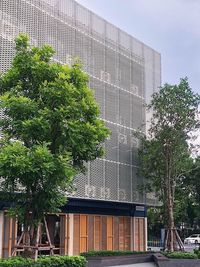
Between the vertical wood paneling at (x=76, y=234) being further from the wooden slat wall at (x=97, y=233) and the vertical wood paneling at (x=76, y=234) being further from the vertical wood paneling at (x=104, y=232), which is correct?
the vertical wood paneling at (x=104, y=232)

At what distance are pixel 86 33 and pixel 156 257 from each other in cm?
1140

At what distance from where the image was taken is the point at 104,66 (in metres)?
24.5

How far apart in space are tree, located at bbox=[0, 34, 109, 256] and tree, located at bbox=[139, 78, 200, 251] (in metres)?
10.6

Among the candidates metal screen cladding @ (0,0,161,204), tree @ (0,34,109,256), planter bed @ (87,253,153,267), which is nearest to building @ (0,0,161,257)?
metal screen cladding @ (0,0,161,204)

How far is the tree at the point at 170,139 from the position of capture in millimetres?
24562

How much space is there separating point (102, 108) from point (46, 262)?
37.8 feet

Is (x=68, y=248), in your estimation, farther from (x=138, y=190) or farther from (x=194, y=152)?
(x=194, y=152)

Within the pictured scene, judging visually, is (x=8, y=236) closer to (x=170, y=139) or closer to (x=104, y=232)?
(x=104, y=232)

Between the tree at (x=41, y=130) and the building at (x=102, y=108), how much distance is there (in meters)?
5.30

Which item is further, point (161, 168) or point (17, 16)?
point (161, 168)

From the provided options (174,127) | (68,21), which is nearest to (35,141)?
(68,21)

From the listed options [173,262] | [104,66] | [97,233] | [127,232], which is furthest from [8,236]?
[104,66]

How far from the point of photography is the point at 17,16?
20.1 meters

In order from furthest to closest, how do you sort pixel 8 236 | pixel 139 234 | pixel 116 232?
pixel 139 234 → pixel 116 232 → pixel 8 236
